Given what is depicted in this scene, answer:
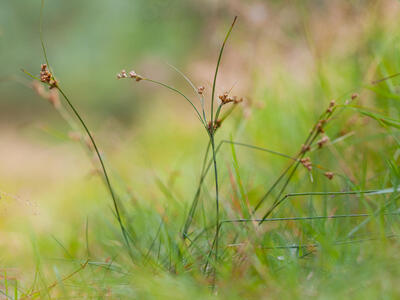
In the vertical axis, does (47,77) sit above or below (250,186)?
below

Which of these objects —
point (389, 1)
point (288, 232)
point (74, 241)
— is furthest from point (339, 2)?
point (74, 241)

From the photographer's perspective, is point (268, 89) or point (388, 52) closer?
point (388, 52)

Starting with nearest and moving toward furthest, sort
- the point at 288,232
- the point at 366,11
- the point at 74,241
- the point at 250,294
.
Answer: the point at 250,294 → the point at 288,232 → the point at 74,241 → the point at 366,11

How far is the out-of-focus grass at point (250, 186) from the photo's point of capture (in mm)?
632

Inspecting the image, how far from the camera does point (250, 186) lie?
1.19 metres

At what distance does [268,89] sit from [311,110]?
1.40ft

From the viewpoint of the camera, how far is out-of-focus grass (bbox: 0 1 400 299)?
0.63m

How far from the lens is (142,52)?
382 centimetres

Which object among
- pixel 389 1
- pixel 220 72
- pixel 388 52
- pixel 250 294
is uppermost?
pixel 220 72

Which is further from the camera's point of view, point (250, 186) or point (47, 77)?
point (250, 186)

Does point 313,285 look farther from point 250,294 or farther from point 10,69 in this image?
point 10,69

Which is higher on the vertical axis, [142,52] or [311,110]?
[142,52]

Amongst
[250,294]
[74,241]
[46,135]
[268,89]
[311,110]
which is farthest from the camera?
[46,135]

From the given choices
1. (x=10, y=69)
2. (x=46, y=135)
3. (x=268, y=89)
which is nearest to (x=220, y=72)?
(x=268, y=89)
